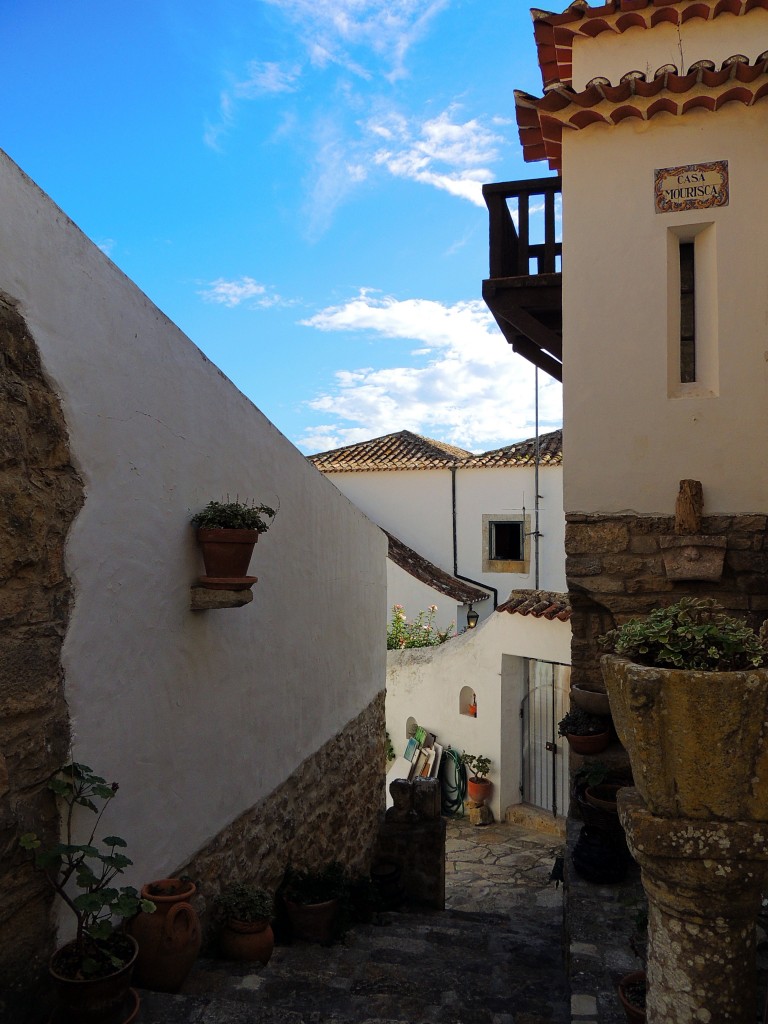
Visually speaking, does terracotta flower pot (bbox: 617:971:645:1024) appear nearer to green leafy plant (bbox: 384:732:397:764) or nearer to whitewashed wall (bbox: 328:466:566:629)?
green leafy plant (bbox: 384:732:397:764)

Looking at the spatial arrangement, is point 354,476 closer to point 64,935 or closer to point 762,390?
point 762,390

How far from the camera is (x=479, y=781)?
34.6 feet

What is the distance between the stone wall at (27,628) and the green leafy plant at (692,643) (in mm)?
1880

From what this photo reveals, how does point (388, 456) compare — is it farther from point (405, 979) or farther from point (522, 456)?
point (405, 979)

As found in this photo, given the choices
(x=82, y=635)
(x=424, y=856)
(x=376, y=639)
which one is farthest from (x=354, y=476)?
(x=82, y=635)

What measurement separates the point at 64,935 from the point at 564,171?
→ 5.27 meters

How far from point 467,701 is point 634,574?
22.2 feet

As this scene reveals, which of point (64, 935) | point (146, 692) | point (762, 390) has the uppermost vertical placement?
point (762, 390)

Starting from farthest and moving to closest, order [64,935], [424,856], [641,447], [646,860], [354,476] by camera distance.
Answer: [354,476] → [424,856] → [641,447] → [64,935] → [646,860]

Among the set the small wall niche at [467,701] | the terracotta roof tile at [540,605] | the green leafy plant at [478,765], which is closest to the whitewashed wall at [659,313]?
the terracotta roof tile at [540,605]

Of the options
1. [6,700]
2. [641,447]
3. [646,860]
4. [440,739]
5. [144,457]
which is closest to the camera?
[646,860]

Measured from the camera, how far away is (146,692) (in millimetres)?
3064

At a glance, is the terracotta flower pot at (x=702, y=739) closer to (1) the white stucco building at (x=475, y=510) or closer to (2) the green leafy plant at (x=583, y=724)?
(2) the green leafy plant at (x=583, y=724)

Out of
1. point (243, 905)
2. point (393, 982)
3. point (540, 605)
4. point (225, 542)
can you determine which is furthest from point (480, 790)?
point (225, 542)
